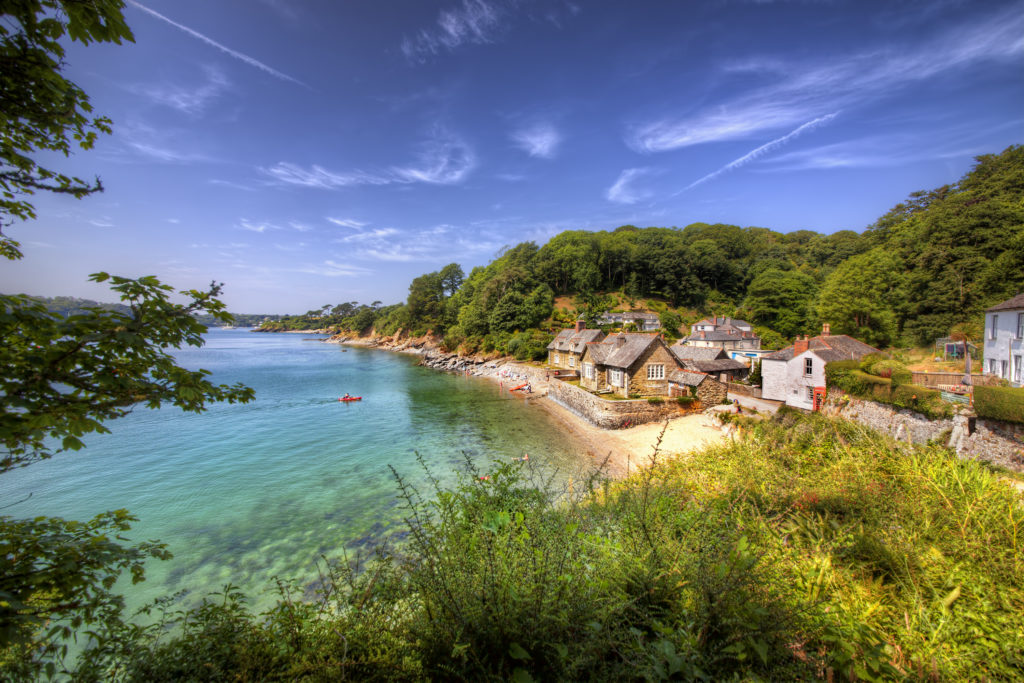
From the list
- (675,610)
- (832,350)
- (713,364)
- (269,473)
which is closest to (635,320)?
(713,364)

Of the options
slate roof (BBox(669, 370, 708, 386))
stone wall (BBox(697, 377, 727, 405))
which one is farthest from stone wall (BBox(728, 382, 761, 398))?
slate roof (BBox(669, 370, 708, 386))

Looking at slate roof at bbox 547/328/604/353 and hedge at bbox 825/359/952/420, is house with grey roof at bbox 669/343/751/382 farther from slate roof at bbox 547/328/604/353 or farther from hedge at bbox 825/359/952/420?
slate roof at bbox 547/328/604/353

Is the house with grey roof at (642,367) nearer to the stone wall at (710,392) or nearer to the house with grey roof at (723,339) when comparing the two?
the stone wall at (710,392)

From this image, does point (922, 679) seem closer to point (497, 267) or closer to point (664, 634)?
point (664, 634)

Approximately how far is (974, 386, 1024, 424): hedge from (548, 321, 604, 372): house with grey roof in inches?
1102

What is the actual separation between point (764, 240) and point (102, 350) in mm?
156423

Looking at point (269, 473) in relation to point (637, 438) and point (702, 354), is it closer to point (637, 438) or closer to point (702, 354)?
point (637, 438)

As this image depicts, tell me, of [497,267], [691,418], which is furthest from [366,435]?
[497,267]

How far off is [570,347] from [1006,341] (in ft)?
106

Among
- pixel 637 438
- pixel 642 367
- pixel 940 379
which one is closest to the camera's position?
pixel 940 379

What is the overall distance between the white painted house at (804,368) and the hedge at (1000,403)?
9.39m

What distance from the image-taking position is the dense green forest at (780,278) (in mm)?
36375

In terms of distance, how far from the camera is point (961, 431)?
1445 cm

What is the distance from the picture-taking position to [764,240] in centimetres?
12588
